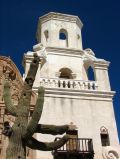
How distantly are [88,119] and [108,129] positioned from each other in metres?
1.22

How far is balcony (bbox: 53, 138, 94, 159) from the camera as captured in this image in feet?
52.8

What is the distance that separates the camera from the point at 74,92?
19.0 metres

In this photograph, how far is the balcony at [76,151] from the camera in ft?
52.8

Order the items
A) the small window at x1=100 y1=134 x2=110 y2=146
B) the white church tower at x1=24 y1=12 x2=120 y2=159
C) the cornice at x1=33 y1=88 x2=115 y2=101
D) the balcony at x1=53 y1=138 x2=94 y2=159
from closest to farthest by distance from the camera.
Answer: the balcony at x1=53 y1=138 x2=94 y2=159
the white church tower at x1=24 y1=12 x2=120 y2=159
the small window at x1=100 y1=134 x2=110 y2=146
the cornice at x1=33 y1=88 x2=115 y2=101

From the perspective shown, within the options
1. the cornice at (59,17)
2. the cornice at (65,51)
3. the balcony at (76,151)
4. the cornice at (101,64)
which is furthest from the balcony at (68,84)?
the cornice at (59,17)

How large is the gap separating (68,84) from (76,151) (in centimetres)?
478

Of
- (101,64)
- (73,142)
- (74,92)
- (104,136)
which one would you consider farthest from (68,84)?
(73,142)

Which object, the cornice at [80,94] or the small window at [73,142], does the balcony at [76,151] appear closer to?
the small window at [73,142]

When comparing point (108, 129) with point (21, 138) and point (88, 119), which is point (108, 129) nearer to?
point (88, 119)

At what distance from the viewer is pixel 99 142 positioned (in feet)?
57.8

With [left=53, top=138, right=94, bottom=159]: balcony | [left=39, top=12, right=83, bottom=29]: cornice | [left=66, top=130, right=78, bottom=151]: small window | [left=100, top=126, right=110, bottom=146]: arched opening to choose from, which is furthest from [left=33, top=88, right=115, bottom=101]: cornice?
[left=39, top=12, right=83, bottom=29]: cornice

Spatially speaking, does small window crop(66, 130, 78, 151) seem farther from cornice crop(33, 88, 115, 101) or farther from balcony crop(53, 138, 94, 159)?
cornice crop(33, 88, 115, 101)

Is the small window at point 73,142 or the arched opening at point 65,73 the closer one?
the small window at point 73,142

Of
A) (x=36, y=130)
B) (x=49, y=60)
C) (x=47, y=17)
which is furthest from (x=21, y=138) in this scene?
(x=47, y=17)
